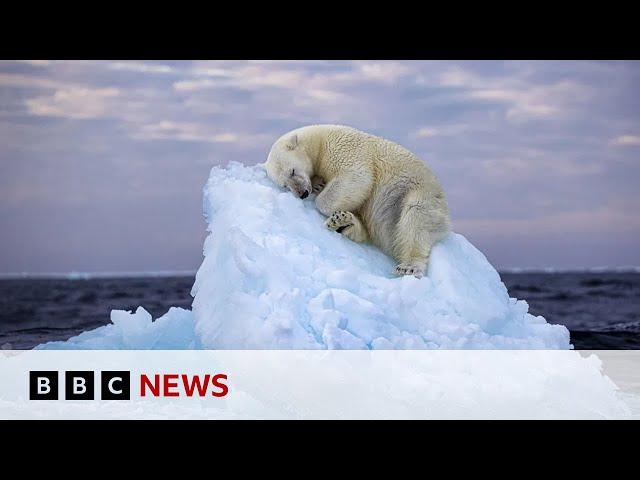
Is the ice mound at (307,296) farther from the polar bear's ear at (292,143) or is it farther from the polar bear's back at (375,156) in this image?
the polar bear's back at (375,156)

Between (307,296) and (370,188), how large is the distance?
1154 mm

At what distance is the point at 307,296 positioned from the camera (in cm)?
471

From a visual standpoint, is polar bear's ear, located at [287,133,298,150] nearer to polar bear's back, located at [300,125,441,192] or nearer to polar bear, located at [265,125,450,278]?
polar bear, located at [265,125,450,278]

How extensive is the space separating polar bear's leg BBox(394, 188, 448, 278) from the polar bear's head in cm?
76

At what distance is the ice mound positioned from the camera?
14.9 ft

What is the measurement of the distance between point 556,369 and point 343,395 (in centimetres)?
155

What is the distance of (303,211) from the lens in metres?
5.33

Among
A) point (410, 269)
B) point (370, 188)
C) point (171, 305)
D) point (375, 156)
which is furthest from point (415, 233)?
point (171, 305)

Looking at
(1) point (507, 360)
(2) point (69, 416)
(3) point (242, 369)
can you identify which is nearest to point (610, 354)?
(1) point (507, 360)

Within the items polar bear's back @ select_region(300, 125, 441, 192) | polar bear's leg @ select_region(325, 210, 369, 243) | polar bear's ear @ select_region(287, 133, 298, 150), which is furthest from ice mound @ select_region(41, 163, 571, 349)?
polar bear's back @ select_region(300, 125, 441, 192)

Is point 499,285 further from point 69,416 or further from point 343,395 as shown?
point 69,416

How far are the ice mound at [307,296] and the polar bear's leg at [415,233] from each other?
11 cm

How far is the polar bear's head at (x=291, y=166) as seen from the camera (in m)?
5.42

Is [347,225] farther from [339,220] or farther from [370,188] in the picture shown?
[370,188]
